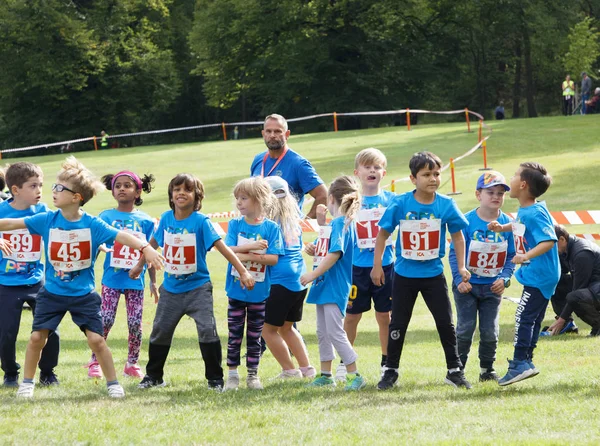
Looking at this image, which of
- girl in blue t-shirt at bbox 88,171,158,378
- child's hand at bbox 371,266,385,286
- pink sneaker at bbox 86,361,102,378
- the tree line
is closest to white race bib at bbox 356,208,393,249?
child's hand at bbox 371,266,385,286

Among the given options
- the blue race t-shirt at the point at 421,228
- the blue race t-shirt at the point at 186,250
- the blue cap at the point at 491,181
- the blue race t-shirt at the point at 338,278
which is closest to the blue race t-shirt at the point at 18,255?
the blue race t-shirt at the point at 186,250

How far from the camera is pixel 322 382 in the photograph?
8.06 m

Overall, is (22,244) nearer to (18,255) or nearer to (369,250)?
(18,255)

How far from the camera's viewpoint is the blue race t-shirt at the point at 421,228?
7586 mm

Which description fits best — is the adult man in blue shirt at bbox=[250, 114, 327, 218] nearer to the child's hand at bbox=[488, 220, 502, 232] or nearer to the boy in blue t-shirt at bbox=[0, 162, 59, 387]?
the child's hand at bbox=[488, 220, 502, 232]

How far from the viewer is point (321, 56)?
56.6 m

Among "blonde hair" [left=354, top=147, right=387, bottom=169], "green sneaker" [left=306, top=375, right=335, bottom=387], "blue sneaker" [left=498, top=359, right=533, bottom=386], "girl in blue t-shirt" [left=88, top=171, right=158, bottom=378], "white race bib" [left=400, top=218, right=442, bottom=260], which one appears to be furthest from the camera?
"girl in blue t-shirt" [left=88, top=171, right=158, bottom=378]

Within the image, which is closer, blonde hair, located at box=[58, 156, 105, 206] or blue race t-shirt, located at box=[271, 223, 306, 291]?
blonde hair, located at box=[58, 156, 105, 206]

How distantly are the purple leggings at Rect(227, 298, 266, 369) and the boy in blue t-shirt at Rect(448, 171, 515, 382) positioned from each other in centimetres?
164

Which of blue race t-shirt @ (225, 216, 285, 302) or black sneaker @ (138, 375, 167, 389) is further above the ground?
blue race t-shirt @ (225, 216, 285, 302)

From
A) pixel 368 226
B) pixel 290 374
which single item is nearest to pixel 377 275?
pixel 368 226

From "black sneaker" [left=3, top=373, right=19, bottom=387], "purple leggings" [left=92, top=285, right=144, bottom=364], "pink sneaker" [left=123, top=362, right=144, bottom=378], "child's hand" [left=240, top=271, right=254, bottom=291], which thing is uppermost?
"child's hand" [left=240, top=271, right=254, bottom=291]

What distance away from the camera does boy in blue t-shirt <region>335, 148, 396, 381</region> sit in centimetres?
867

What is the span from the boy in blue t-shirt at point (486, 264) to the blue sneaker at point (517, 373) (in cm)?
51
